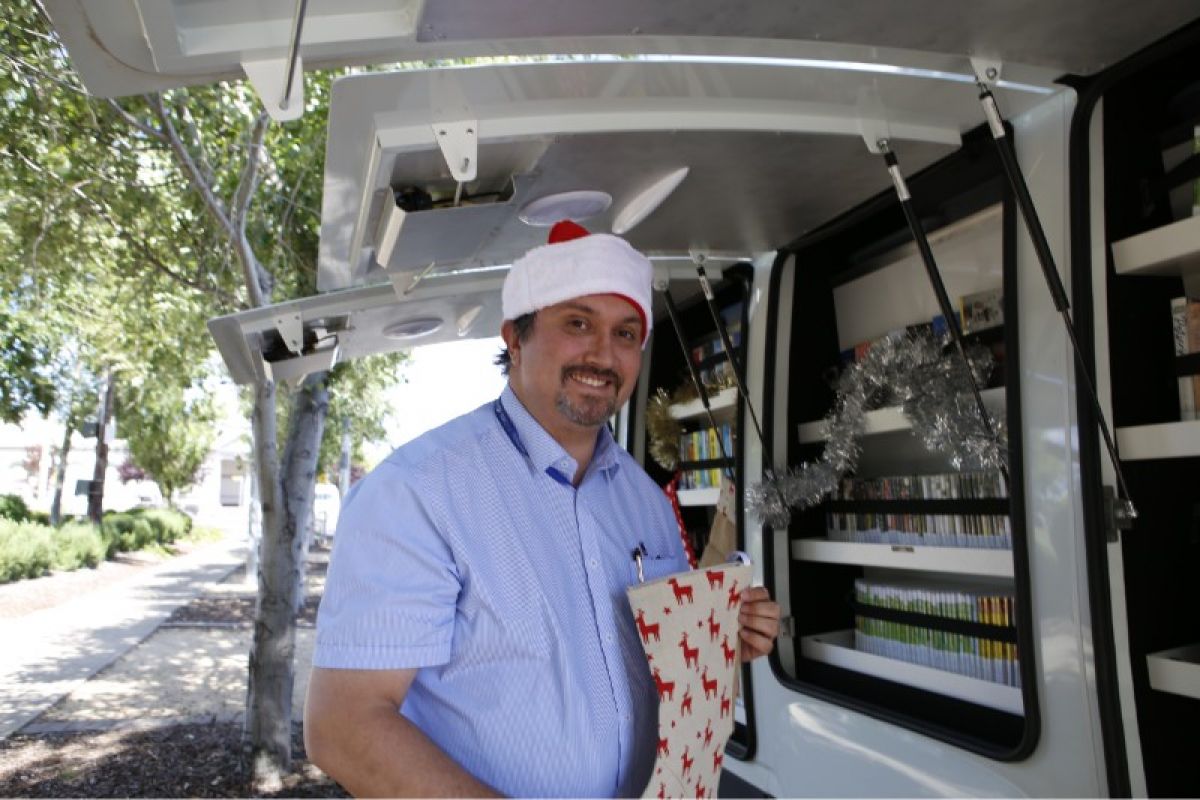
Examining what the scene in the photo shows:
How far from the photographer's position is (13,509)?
73.8 ft

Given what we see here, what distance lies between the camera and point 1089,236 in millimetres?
2361

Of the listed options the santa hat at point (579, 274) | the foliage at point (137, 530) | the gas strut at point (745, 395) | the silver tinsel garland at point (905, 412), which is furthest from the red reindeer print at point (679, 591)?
the foliage at point (137, 530)

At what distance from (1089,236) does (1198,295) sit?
42cm

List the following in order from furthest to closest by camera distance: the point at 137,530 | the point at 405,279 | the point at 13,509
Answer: the point at 137,530
the point at 13,509
the point at 405,279

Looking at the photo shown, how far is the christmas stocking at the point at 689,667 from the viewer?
181 centimetres

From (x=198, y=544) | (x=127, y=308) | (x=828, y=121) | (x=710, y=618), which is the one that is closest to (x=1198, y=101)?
(x=828, y=121)

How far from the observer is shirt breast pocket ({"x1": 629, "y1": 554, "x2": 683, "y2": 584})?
82.3 inches

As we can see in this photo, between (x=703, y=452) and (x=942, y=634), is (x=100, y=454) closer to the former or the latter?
(x=703, y=452)

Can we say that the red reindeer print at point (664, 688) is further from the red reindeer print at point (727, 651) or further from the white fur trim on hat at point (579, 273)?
the white fur trim on hat at point (579, 273)

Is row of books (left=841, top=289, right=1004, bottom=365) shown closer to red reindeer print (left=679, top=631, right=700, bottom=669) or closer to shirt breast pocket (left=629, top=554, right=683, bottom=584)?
shirt breast pocket (left=629, top=554, right=683, bottom=584)

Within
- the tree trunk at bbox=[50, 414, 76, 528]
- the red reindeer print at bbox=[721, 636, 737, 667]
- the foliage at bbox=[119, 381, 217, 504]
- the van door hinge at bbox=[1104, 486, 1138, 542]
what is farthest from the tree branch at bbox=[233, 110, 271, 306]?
the tree trunk at bbox=[50, 414, 76, 528]

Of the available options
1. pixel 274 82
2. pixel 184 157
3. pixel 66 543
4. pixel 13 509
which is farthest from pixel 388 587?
pixel 13 509

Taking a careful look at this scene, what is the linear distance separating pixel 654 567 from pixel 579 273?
703 mm

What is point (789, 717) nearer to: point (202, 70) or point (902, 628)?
point (902, 628)
